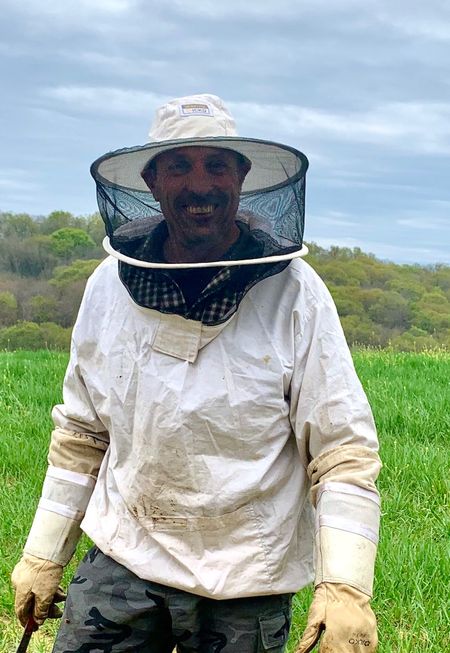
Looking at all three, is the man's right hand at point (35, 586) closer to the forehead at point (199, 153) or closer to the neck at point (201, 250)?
the neck at point (201, 250)

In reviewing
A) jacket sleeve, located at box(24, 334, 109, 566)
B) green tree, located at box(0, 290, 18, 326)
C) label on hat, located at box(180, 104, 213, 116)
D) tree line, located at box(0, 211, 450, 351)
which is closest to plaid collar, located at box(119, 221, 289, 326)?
label on hat, located at box(180, 104, 213, 116)

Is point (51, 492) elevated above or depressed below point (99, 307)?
below

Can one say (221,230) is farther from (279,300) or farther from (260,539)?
(260,539)

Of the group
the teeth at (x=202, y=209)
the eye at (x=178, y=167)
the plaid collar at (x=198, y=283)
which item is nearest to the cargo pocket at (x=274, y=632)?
the plaid collar at (x=198, y=283)

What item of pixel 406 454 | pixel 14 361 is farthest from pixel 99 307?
pixel 14 361

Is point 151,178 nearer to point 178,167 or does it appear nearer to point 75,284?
point 178,167

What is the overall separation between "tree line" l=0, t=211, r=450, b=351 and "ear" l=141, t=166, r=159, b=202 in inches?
685

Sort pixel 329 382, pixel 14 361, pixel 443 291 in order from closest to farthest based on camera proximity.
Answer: pixel 329 382
pixel 14 361
pixel 443 291

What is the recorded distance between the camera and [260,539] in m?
2.01

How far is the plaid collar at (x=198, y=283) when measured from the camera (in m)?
2.00

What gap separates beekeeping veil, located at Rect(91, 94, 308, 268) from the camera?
6.64ft

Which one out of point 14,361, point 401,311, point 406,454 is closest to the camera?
point 406,454

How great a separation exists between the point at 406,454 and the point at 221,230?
3.24 metres

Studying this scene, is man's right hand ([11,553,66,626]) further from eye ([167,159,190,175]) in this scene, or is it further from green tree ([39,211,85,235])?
green tree ([39,211,85,235])
